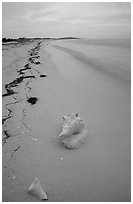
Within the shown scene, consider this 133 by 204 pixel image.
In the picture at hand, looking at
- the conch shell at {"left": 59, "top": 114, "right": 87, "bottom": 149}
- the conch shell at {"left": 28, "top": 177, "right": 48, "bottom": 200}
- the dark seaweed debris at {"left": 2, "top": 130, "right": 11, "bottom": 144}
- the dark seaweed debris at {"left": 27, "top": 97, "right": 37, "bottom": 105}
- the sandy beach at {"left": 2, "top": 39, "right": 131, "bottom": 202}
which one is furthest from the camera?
the dark seaweed debris at {"left": 27, "top": 97, "right": 37, "bottom": 105}

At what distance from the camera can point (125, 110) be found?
4.05 meters

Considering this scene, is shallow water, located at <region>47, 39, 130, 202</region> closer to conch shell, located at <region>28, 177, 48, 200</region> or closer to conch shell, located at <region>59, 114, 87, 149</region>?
conch shell, located at <region>59, 114, 87, 149</region>

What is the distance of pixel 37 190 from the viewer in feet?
7.17

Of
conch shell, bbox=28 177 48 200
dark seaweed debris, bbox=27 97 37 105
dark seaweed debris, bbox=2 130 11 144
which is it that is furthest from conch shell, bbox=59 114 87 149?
dark seaweed debris, bbox=27 97 37 105

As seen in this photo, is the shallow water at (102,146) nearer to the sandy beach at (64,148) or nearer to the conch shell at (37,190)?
the sandy beach at (64,148)

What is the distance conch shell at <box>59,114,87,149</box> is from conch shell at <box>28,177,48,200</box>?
80cm

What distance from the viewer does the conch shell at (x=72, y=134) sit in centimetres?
285

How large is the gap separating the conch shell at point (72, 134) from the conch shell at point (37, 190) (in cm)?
80

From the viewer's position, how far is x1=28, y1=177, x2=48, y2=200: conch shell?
2160 millimetres

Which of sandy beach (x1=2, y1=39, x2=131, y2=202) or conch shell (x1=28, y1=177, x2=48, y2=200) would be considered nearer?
conch shell (x1=28, y1=177, x2=48, y2=200)

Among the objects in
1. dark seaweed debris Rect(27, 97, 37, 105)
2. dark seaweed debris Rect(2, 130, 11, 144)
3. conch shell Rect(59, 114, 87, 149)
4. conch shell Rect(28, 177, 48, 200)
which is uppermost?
dark seaweed debris Rect(27, 97, 37, 105)

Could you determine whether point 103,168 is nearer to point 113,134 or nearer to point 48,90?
point 113,134

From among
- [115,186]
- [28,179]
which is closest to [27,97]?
[28,179]

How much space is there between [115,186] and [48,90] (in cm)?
357
